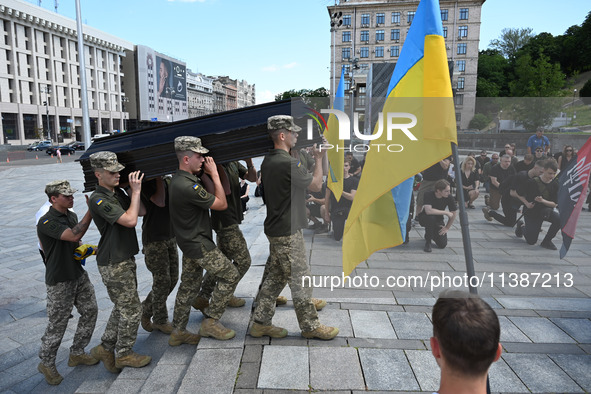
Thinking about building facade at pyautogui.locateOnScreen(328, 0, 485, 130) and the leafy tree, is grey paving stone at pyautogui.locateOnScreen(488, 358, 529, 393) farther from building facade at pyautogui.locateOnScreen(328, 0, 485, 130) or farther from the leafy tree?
the leafy tree

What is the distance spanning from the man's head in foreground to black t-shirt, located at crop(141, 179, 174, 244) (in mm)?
3045

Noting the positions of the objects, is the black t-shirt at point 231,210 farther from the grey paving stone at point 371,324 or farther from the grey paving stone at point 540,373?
the grey paving stone at point 540,373

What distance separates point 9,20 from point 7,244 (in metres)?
60.4

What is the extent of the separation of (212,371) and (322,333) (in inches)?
40.4

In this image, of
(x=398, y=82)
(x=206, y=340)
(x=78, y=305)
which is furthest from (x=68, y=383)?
(x=398, y=82)

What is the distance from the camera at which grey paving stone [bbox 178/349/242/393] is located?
292cm

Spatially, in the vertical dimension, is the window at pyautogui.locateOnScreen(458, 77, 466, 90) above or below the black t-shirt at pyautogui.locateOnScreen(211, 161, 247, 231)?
above

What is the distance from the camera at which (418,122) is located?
9.34 feet

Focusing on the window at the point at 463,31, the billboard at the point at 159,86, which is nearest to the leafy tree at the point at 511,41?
the window at the point at 463,31

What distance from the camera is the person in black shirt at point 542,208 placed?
14.3 ft

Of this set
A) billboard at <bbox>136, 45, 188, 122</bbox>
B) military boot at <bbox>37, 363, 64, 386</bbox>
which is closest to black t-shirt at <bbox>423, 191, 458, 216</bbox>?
military boot at <bbox>37, 363, 64, 386</bbox>

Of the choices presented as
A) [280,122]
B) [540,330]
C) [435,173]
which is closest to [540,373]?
[540,330]

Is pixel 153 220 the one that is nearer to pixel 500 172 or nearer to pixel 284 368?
pixel 284 368

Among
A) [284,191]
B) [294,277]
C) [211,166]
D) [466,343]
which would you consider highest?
[211,166]
